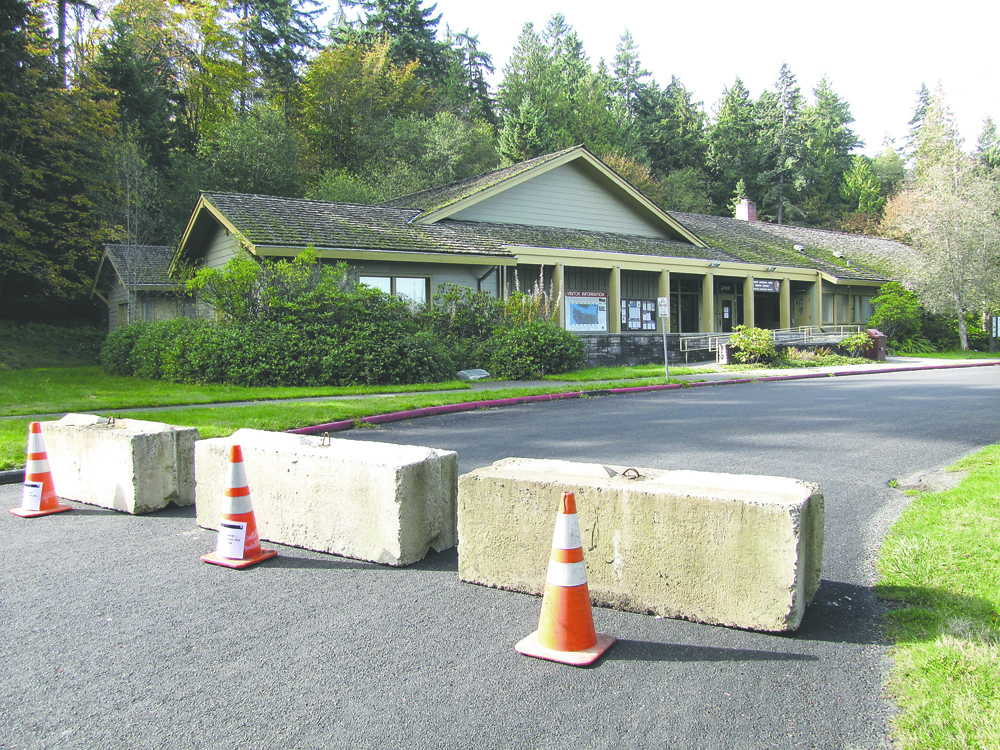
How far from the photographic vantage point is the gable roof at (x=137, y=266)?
1133 inches

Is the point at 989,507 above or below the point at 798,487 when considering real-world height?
below

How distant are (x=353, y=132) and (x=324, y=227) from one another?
27.9 m

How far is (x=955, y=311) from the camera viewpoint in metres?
34.0

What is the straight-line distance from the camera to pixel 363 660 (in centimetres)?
347

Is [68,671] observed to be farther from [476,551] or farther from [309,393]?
[309,393]

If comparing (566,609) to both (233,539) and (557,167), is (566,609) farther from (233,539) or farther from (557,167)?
(557,167)

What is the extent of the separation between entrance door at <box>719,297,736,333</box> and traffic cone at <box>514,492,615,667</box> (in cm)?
3122

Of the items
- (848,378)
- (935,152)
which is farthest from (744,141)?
(848,378)

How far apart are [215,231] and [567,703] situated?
23.0 meters

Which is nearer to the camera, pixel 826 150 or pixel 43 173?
pixel 43 173

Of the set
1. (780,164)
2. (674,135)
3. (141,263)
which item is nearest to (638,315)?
(141,263)

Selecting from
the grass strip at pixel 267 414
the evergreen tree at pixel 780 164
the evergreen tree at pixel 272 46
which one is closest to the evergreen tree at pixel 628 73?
the evergreen tree at pixel 780 164

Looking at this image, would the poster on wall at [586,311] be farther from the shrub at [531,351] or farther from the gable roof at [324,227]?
the shrub at [531,351]

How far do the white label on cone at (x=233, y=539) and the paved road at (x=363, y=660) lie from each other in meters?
0.18
